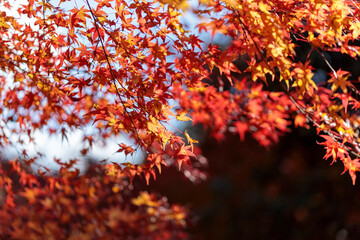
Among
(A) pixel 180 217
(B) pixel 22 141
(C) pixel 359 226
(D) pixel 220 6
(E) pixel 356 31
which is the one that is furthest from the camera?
(A) pixel 180 217

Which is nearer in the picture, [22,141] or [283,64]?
[283,64]

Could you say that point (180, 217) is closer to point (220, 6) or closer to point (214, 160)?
point (214, 160)

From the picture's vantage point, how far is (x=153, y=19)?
268 cm

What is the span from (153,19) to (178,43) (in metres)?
0.27

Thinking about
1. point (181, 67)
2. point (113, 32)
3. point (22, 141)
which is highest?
point (22, 141)

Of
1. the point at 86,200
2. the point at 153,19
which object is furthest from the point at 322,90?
the point at 86,200

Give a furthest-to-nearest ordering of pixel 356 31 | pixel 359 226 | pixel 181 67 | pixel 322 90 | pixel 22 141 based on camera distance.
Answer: pixel 359 226, pixel 22 141, pixel 322 90, pixel 181 67, pixel 356 31

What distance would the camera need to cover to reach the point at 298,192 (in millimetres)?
6121

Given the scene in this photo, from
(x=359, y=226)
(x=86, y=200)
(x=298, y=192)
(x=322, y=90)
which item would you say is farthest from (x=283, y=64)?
(x=86, y=200)

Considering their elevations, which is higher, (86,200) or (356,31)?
(86,200)

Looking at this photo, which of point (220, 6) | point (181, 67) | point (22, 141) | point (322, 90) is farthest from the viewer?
point (22, 141)

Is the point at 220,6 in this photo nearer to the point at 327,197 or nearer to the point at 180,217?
the point at 327,197

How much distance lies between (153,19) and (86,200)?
5428 millimetres

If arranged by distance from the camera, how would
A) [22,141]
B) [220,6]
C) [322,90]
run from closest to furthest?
[220,6]
[322,90]
[22,141]
